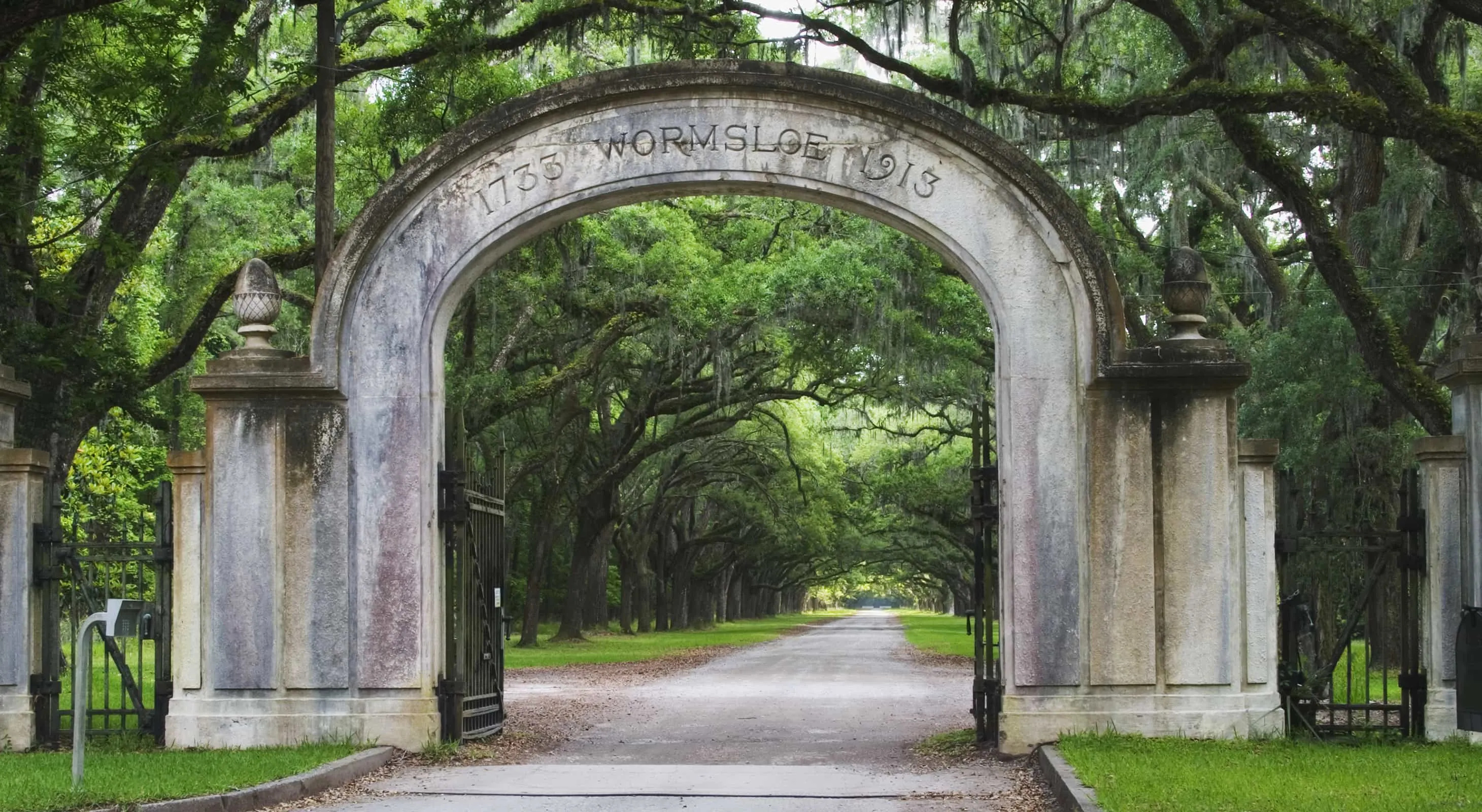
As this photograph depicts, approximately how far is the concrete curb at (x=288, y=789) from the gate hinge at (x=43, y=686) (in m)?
2.80

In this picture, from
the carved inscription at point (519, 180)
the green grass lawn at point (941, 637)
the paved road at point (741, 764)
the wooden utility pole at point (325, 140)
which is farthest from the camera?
the green grass lawn at point (941, 637)

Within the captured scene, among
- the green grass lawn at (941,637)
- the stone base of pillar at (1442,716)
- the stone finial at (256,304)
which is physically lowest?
the green grass lawn at (941,637)

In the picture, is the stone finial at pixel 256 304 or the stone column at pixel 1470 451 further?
the stone finial at pixel 256 304

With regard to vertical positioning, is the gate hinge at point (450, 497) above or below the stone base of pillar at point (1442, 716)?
above

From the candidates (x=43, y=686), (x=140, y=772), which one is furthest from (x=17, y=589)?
(x=140, y=772)

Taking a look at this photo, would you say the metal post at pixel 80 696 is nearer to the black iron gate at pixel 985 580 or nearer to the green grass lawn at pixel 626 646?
the black iron gate at pixel 985 580

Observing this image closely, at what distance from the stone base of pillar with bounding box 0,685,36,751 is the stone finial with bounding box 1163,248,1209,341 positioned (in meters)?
8.95

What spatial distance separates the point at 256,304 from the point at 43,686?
334 centimetres

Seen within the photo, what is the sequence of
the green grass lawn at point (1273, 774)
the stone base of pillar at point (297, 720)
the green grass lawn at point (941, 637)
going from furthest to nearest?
the green grass lawn at point (941, 637), the stone base of pillar at point (297, 720), the green grass lawn at point (1273, 774)

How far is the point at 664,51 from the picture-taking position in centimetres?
1872

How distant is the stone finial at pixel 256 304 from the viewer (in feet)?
39.3

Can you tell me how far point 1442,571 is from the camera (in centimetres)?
1176

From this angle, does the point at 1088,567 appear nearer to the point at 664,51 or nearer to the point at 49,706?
the point at 49,706

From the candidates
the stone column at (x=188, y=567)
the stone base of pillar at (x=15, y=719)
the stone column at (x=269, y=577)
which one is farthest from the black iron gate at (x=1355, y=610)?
the stone base of pillar at (x=15, y=719)
